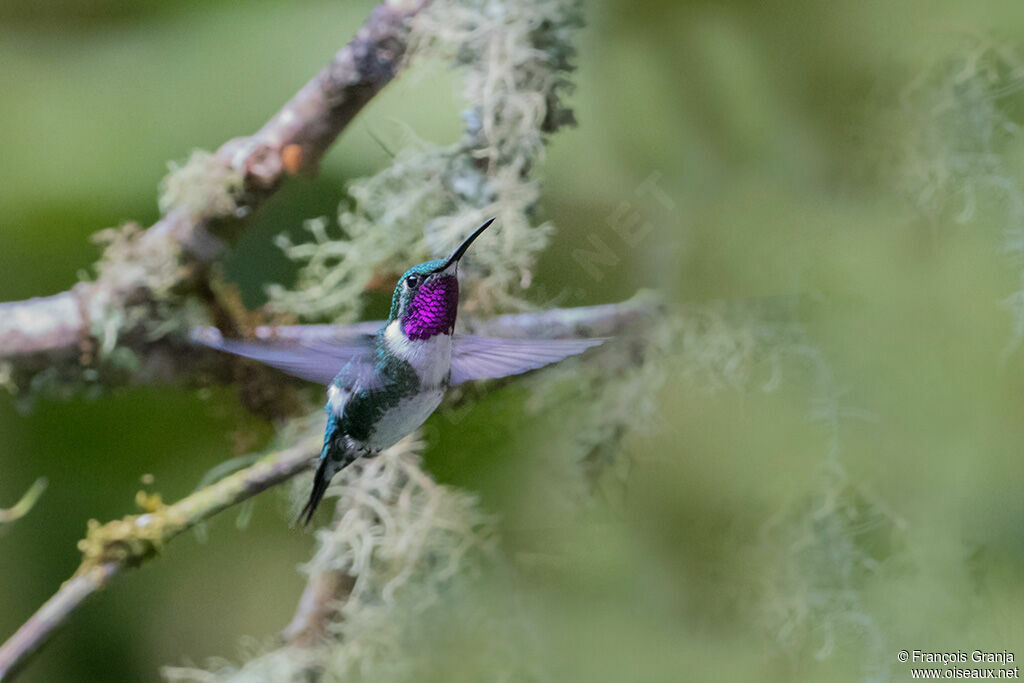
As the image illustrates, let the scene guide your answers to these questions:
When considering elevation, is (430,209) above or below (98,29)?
below

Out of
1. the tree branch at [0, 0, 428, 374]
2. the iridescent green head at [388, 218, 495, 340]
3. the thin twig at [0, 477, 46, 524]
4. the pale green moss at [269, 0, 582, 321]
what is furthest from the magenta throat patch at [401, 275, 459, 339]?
the thin twig at [0, 477, 46, 524]

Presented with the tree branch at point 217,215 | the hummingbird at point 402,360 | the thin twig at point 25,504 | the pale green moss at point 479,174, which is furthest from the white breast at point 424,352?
the thin twig at point 25,504

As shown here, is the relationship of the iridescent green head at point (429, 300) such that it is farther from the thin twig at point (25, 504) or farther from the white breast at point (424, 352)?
the thin twig at point (25, 504)

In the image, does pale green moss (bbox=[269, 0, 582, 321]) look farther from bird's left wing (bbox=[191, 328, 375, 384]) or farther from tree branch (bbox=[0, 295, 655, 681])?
bird's left wing (bbox=[191, 328, 375, 384])

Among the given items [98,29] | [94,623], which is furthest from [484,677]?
[98,29]

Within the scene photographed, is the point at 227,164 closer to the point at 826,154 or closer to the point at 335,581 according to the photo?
the point at 335,581

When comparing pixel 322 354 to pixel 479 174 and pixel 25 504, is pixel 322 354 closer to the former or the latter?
pixel 479 174

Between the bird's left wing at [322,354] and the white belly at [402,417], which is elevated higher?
A: the bird's left wing at [322,354]
